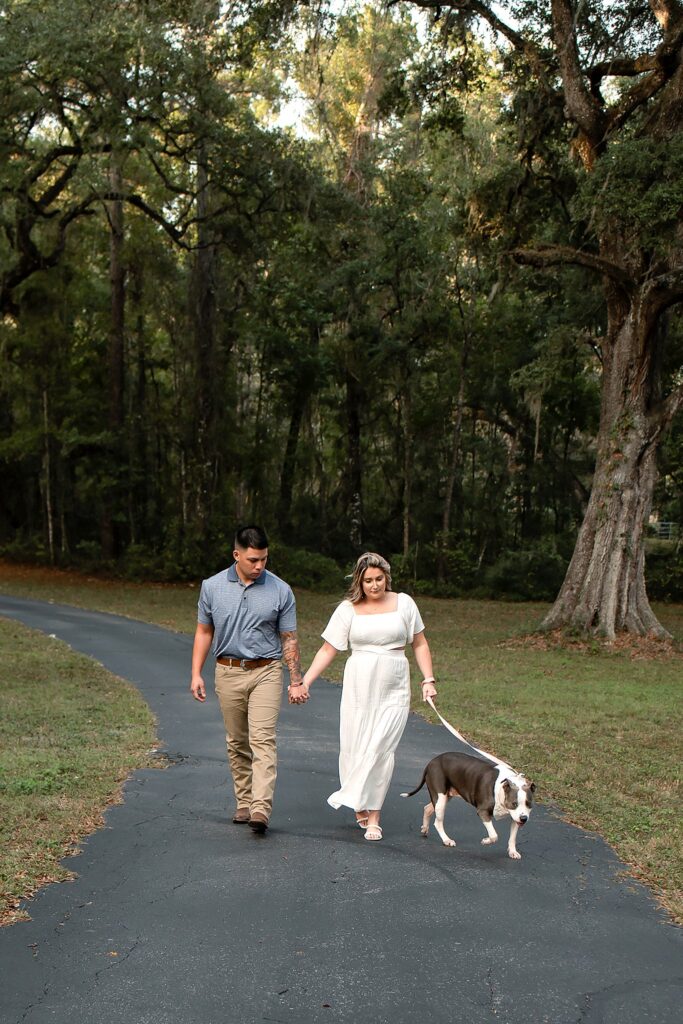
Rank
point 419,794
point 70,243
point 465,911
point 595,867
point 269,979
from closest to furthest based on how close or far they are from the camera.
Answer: point 269,979 → point 465,911 → point 595,867 → point 419,794 → point 70,243

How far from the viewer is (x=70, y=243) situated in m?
32.9

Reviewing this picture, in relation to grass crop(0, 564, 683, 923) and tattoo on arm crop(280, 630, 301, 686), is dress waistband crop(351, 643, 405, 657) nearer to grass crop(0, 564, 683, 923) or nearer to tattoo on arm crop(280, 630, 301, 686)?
tattoo on arm crop(280, 630, 301, 686)

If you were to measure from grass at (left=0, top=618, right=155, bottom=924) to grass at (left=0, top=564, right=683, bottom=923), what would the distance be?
10.8 ft

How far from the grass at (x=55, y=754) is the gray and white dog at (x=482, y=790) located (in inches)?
86.3

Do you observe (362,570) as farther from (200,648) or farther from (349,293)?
(349,293)

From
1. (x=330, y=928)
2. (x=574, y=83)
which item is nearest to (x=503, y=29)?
(x=574, y=83)

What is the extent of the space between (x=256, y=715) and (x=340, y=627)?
758 millimetres

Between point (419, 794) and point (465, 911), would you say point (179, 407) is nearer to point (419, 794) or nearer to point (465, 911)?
point (419, 794)

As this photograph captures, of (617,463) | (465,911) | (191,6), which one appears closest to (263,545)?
(465,911)

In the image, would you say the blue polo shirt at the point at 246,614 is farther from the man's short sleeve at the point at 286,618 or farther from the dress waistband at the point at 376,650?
the dress waistband at the point at 376,650

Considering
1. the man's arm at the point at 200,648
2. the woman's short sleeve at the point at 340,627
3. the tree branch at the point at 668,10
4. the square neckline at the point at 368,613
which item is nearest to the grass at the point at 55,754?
the man's arm at the point at 200,648

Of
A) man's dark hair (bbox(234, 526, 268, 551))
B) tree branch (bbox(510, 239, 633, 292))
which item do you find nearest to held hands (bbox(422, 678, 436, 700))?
man's dark hair (bbox(234, 526, 268, 551))

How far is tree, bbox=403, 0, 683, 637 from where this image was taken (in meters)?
18.0

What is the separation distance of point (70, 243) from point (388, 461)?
41.6ft
